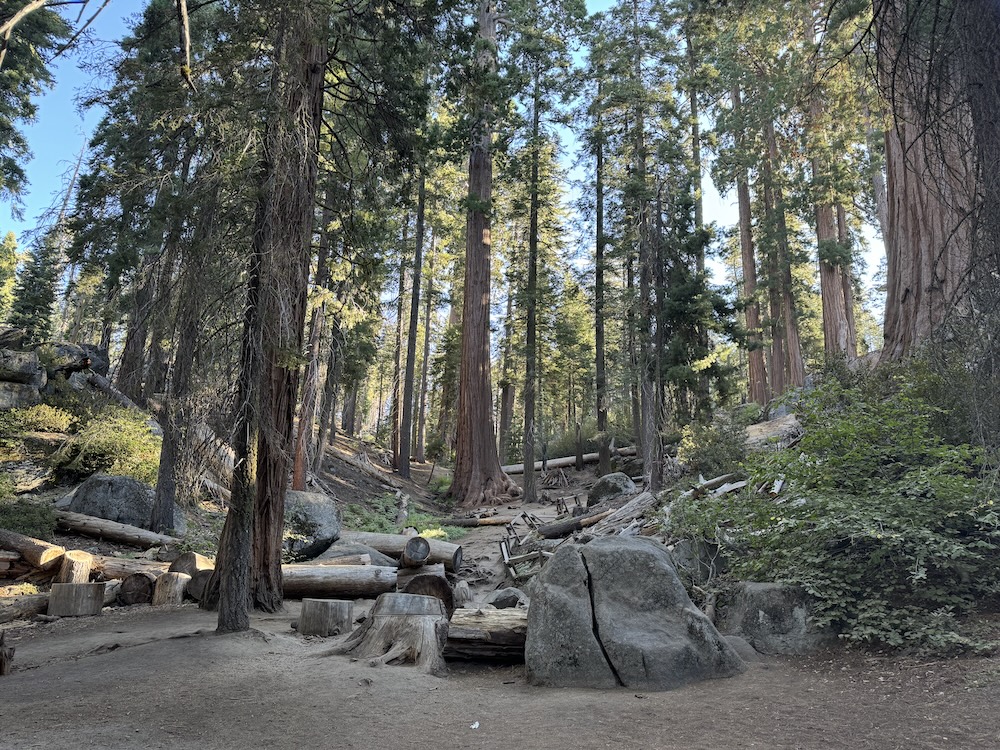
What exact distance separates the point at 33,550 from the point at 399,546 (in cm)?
608

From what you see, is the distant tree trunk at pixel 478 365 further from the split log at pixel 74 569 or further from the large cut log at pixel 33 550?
the large cut log at pixel 33 550

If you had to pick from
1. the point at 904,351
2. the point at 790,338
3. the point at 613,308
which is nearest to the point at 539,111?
the point at 613,308

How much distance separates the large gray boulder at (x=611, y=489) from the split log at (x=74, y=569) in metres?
10.8

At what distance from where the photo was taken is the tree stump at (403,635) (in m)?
6.17

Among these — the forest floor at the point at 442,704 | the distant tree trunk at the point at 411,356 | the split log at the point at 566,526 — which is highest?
the distant tree trunk at the point at 411,356

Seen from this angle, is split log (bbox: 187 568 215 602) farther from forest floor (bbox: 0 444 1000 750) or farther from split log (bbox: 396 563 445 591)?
split log (bbox: 396 563 445 591)

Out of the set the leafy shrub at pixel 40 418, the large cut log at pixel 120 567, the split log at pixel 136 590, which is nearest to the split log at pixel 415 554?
the large cut log at pixel 120 567

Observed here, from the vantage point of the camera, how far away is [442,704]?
507 cm

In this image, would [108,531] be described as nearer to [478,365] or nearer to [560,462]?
[478,365]

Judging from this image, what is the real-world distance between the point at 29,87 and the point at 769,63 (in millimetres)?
24671

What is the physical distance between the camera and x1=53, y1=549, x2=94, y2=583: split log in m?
9.18

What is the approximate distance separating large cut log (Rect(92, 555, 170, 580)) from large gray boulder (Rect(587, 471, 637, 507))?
989 centimetres

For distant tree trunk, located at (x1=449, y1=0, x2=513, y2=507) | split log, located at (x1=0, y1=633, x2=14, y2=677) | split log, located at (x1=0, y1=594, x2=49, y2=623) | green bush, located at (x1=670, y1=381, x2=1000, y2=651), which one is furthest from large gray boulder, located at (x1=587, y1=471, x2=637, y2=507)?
split log, located at (x1=0, y1=633, x2=14, y2=677)

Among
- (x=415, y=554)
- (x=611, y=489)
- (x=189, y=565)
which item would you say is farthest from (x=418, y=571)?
(x=611, y=489)
